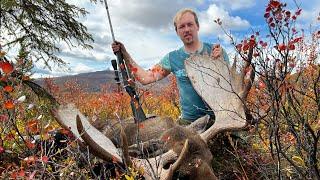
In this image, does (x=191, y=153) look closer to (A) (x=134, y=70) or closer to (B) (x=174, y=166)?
(B) (x=174, y=166)

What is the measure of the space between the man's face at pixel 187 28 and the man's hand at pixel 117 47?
3.54ft

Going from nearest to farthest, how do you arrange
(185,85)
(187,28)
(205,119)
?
(205,119), (185,85), (187,28)

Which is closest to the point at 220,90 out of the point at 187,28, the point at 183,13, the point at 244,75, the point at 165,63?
the point at 244,75

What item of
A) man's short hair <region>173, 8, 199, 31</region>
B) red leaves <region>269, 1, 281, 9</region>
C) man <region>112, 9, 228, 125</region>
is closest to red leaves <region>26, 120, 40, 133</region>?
man <region>112, 9, 228, 125</region>

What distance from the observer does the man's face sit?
6887 mm

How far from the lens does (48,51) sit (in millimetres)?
16172

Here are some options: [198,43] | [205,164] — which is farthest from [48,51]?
[205,164]

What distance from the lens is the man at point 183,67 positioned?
6.57 meters

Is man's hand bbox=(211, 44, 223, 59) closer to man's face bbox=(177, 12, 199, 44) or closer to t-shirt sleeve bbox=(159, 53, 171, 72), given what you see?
man's face bbox=(177, 12, 199, 44)

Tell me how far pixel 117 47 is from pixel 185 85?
1.44 m

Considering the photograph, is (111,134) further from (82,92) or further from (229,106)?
(82,92)

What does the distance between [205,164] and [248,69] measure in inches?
58.0

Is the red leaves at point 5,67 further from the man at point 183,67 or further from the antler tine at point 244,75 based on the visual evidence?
the man at point 183,67

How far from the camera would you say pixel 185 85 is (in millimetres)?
6715
